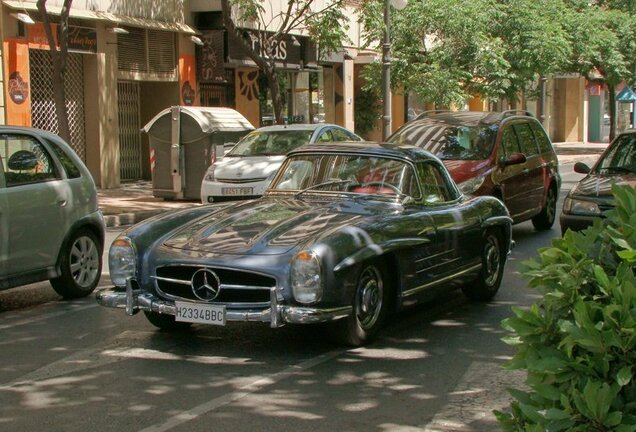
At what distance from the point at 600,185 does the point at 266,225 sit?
5133mm

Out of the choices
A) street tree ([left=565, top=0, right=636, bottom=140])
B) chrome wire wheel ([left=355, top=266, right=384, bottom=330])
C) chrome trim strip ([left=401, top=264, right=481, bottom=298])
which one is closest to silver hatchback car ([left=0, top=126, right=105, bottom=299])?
chrome wire wheel ([left=355, top=266, right=384, bottom=330])

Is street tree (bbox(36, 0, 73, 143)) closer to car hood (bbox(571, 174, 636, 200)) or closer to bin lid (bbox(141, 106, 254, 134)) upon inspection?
bin lid (bbox(141, 106, 254, 134))

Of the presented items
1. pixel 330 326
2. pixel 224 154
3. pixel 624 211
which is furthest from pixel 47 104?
pixel 624 211

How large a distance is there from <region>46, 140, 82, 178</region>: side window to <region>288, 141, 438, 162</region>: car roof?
222 cm

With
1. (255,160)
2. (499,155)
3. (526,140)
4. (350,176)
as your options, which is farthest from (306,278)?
(255,160)

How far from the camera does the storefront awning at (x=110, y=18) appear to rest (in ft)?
62.1

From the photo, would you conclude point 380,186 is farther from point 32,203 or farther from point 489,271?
point 32,203

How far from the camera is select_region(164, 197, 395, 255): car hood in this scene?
7012 millimetres

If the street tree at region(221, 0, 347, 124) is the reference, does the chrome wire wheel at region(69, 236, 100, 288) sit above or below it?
below

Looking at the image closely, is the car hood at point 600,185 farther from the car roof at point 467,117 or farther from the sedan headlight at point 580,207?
the car roof at point 467,117

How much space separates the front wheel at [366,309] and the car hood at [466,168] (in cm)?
524

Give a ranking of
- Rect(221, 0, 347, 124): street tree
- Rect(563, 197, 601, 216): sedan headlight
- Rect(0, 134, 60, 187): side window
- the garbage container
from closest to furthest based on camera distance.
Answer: Rect(0, 134, 60, 187): side window → Rect(563, 197, 601, 216): sedan headlight → the garbage container → Rect(221, 0, 347, 124): street tree

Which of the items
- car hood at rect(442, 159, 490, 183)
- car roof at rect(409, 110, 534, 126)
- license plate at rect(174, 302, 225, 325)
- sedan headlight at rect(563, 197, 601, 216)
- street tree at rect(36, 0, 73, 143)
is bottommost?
license plate at rect(174, 302, 225, 325)

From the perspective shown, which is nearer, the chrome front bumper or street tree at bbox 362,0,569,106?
the chrome front bumper
